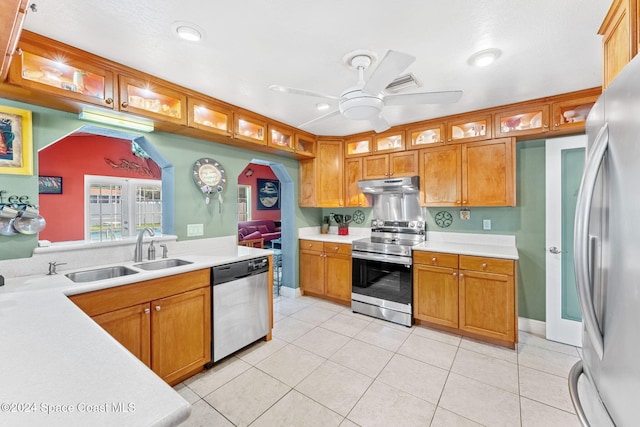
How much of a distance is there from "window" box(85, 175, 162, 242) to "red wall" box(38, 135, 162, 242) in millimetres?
128

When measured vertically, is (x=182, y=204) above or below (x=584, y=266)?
above

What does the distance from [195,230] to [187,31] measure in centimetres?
183

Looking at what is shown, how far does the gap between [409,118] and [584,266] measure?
9.35 ft

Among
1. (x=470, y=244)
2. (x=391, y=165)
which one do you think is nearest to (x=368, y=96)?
(x=391, y=165)

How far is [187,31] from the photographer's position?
1.67 metres

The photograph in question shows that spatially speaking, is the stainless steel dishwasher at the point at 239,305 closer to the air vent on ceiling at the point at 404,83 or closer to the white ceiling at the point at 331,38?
the white ceiling at the point at 331,38

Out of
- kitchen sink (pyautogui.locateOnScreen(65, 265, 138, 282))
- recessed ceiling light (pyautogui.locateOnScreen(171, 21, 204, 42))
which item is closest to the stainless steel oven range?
kitchen sink (pyautogui.locateOnScreen(65, 265, 138, 282))

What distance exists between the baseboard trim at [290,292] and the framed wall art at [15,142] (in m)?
3.09

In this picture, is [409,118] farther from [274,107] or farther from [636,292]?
[636,292]

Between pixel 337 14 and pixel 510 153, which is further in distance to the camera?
pixel 510 153

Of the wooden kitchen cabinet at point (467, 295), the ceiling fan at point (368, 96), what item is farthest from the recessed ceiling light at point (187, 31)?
the wooden kitchen cabinet at point (467, 295)

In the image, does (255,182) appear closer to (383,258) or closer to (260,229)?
(260,229)

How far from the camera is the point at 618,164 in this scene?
648mm

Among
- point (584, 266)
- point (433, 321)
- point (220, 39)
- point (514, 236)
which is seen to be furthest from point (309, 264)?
point (584, 266)
